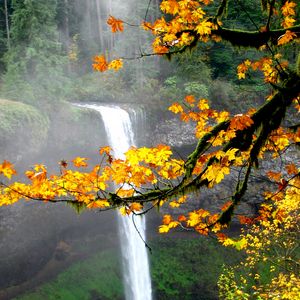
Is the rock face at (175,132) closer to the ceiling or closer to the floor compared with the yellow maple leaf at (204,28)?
closer to the ceiling

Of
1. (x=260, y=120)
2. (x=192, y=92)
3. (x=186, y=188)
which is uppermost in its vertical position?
(x=192, y=92)

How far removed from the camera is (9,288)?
18141 millimetres

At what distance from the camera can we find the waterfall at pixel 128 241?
64.6 ft

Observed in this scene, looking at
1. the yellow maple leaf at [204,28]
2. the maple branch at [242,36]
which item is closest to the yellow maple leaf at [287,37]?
the maple branch at [242,36]

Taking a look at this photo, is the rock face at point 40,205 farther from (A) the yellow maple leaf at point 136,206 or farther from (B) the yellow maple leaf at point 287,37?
(B) the yellow maple leaf at point 287,37

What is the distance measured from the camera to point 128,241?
802 inches

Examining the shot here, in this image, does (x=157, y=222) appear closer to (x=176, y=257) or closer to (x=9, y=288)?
(x=176, y=257)

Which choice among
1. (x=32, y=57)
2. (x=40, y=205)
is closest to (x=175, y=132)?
(x=40, y=205)

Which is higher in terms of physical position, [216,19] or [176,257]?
[176,257]

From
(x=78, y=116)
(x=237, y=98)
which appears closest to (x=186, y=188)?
(x=78, y=116)

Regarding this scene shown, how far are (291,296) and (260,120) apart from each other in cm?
636

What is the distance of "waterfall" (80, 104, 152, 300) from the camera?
1969 cm

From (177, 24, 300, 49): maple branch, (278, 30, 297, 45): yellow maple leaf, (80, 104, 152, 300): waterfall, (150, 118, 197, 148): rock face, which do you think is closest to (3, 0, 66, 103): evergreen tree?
(80, 104, 152, 300): waterfall

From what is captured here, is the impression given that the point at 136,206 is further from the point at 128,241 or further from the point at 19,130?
the point at 128,241
